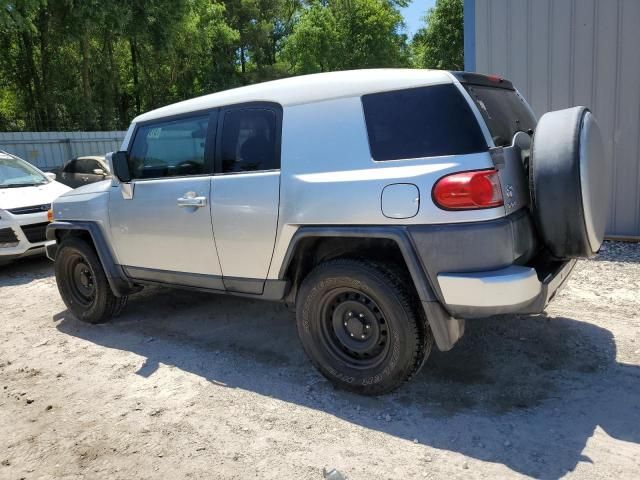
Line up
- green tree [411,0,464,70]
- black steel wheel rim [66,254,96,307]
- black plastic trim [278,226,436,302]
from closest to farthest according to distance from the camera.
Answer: black plastic trim [278,226,436,302]
black steel wheel rim [66,254,96,307]
green tree [411,0,464,70]

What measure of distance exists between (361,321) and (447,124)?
131cm

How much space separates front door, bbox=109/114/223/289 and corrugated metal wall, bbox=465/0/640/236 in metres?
4.87

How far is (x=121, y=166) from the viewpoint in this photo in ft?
14.6

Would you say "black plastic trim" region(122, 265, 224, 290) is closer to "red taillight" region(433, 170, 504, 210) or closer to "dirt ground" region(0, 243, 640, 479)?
"dirt ground" region(0, 243, 640, 479)

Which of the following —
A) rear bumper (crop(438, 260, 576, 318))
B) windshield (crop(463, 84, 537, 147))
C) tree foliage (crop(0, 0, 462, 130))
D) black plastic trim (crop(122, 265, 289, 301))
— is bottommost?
black plastic trim (crop(122, 265, 289, 301))

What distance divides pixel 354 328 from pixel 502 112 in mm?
1669

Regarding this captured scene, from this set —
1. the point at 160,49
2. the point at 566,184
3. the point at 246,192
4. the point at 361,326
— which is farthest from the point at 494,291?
the point at 160,49

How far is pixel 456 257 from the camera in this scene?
283 centimetres

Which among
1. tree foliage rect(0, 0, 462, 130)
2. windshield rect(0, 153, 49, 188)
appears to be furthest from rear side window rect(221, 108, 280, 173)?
tree foliage rect(0, 0, 462, 130)

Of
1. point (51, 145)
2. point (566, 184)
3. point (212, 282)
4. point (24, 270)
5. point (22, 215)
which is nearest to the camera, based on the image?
point (566, 184)

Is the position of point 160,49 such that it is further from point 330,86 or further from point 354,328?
point 354,328

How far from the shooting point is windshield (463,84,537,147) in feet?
9.87

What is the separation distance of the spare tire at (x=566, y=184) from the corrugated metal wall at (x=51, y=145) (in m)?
13.5

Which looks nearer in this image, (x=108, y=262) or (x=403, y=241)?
(x=403, y=241)
